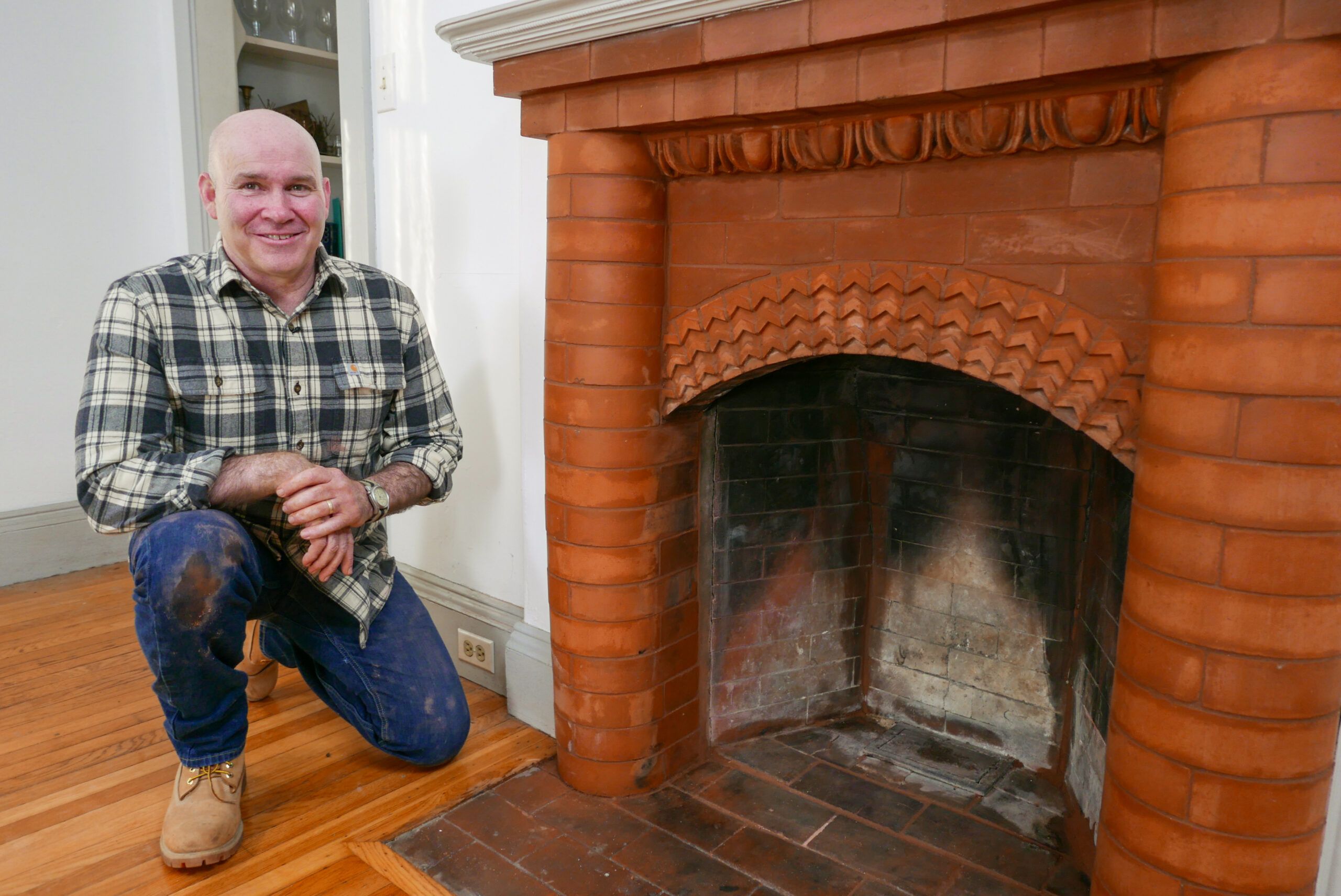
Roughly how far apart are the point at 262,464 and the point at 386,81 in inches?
44.0

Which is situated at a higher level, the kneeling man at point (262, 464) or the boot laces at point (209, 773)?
the kneeling man at point (262, 464)

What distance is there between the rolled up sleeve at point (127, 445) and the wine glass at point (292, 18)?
249cm

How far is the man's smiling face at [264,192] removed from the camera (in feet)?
4.80

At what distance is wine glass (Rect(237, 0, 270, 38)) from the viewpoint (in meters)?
3.31

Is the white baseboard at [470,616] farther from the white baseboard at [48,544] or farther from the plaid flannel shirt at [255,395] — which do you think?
the white baseboard at [48,544]

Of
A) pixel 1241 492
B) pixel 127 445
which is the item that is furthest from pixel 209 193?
pixel 1241 492

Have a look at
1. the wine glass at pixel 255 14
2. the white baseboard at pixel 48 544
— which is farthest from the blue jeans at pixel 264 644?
the wine glass at pixel 255 14

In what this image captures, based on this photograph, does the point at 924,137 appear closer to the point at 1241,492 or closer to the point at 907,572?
the point at 1241,492

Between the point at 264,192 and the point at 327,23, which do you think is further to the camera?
the point at 327,23

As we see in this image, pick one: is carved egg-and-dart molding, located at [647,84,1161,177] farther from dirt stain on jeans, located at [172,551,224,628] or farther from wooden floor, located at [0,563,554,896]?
wooden floor, located at [0,563,554,896]

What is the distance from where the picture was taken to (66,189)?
276cm

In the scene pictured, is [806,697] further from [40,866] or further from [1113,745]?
[40,866]

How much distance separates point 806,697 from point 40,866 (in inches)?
53.5

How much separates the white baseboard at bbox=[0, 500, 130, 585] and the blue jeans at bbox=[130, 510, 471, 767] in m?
1.38
